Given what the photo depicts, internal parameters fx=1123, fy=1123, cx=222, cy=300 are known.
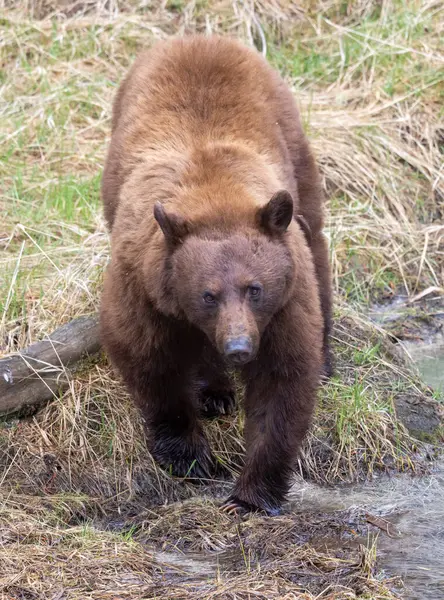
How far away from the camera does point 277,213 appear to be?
5258 millimetres

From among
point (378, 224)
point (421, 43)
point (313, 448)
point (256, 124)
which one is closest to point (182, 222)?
point (256, 124)

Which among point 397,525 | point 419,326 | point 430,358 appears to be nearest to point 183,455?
point 397,525

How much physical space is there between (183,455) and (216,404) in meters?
0.56

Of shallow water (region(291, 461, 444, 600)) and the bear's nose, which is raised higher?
the bear's nose

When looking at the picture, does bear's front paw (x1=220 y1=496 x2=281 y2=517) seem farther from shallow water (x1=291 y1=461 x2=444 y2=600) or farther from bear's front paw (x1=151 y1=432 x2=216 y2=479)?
bear's front paw (x1=151 y1=432 x2=216 y2=479)

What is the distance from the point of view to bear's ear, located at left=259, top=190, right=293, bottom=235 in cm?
520

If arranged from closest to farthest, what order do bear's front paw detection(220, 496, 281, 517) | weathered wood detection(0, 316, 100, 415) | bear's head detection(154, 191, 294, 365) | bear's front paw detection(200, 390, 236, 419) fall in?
bear's head detection(154, 191, 294, 365), bear's front paw detection(220, 496, 281, 517), weathered wood detection(0, 316, 100, 415), bear's front paw detection(200, 390, 236, 419)

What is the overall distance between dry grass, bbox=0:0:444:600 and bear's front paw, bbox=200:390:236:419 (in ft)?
0.27

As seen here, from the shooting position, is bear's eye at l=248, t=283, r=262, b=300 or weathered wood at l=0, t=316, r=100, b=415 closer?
bear's eye at l=248, t=283, r=262, b=300

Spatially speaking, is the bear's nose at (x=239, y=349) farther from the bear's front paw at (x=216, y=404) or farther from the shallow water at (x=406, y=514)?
the bear's front paw at (x=216, y=404)

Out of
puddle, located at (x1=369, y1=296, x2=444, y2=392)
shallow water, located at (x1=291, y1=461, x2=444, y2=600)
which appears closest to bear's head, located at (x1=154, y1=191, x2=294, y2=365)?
shallow water, located at (x1=291, y1=461, x2=444, y2=600)

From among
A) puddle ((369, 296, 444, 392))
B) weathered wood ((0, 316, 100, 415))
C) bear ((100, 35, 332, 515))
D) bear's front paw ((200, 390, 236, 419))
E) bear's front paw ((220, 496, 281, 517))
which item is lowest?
puddle ((369, 296, 444, 392))

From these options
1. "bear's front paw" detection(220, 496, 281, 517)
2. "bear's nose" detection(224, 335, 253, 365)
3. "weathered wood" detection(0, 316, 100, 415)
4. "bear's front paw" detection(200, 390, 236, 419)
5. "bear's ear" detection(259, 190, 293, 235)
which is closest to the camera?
"bear's nose" detection(224, 335, 253, 365)

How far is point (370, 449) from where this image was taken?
654cm
